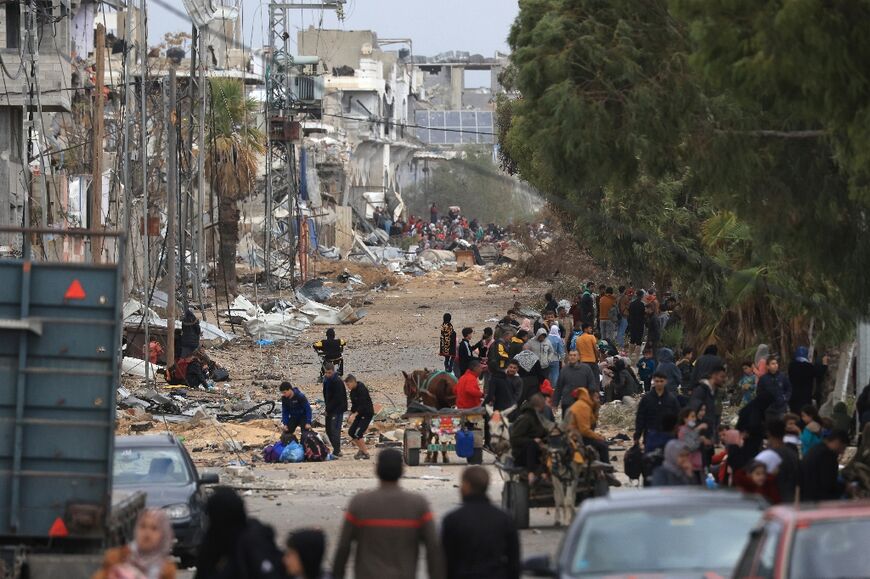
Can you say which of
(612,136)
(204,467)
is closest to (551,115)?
(612,136)

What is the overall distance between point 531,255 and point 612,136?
173 feet

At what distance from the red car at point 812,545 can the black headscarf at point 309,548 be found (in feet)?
6.97

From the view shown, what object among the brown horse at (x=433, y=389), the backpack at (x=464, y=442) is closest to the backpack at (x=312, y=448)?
the brown horse at (x=433, y=389)

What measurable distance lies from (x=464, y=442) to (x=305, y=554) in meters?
13.6

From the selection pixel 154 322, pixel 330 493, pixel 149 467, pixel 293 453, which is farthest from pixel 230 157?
pixel 149 467

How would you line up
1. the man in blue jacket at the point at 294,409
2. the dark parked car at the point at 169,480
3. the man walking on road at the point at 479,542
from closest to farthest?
the man walking on road at the point at 479,542 < the dark parked car at the point at 169,480 < the man in blue jacket at the point at 294,409

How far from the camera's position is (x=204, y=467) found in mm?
22656

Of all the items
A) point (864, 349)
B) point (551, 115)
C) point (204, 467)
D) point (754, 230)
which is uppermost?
point (551, 115)

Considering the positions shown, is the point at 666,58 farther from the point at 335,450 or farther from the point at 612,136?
the point at 335,450

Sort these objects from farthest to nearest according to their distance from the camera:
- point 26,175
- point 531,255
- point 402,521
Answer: point 531,255
point 26,175
point 402,521

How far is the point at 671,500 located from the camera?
31.9ft

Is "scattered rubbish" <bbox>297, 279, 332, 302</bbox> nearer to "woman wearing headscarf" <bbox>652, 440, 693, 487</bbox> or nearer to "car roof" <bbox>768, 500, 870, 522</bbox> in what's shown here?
"woman wearing headscarf" <bbox>652, 440, 693, 487</bbox>

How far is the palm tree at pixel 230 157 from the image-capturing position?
58.7m

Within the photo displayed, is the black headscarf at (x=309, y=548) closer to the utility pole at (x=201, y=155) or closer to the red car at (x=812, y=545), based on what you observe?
the red car at (x=812, y=545)
